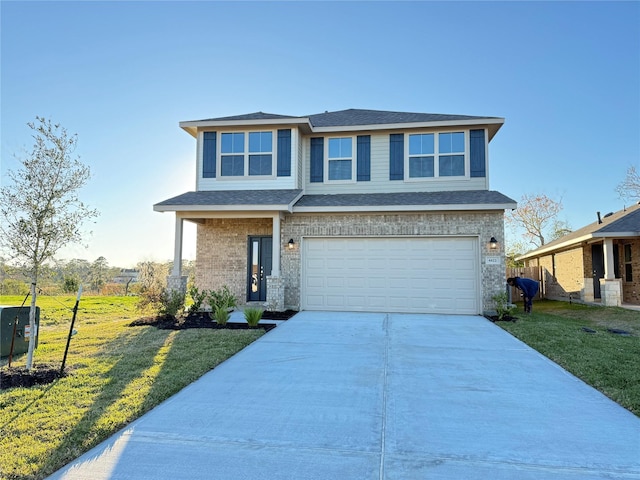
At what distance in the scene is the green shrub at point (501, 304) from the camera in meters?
9.89

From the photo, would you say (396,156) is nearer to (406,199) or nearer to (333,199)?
(406,199)

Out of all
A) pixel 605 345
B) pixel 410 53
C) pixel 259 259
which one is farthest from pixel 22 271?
pixel 410 53

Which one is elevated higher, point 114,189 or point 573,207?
point 573,207

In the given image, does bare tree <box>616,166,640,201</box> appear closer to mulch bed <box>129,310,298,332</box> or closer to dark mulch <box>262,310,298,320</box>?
dark mulch <box>262,310,298,320</box>

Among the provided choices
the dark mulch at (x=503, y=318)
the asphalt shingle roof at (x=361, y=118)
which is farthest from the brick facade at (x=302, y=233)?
the asphalt shingle roof at (x=361, y=118)

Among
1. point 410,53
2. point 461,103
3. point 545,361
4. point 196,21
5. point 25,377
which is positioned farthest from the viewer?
point 461,103

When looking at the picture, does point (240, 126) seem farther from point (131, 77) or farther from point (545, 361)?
point (545, 361)

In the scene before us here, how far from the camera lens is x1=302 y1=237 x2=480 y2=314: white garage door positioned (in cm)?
1057

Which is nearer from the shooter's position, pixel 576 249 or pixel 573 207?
pixel 576 249

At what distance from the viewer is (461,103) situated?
601 inches

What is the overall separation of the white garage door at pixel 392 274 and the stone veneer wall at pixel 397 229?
0.71ft

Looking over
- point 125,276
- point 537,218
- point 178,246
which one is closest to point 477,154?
point 178,246

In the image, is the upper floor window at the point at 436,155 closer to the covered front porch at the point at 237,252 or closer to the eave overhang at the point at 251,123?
the eave overhang at the point at 251,123

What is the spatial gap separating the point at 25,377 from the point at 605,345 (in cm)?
951
